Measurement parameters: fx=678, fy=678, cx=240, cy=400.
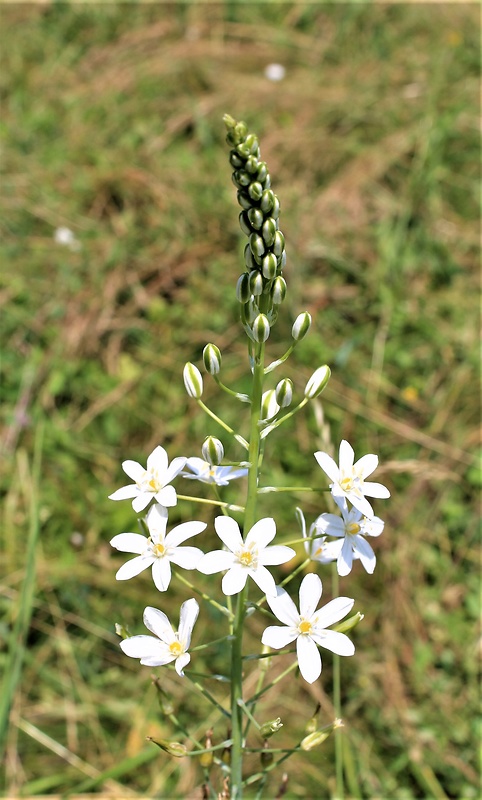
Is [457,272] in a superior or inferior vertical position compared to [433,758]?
superior

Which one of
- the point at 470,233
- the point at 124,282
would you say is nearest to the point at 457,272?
the point at 470,233

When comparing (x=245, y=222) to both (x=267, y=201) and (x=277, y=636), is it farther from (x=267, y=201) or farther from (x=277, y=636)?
(x=277, y=636)

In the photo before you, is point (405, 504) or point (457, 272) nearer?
point (405, 504)

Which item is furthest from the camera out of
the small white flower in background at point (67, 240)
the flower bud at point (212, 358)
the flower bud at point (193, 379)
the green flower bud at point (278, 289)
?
the small white flower in background at point (67, 240)

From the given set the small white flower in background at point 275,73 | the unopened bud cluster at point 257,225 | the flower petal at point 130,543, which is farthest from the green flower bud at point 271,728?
the small white flower in background at point 275,73

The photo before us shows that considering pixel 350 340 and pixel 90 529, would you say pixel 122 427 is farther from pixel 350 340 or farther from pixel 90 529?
pixel 350 340

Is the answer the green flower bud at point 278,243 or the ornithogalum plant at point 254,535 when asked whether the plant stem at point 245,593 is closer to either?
the ornithogalum plant at point 254,535
